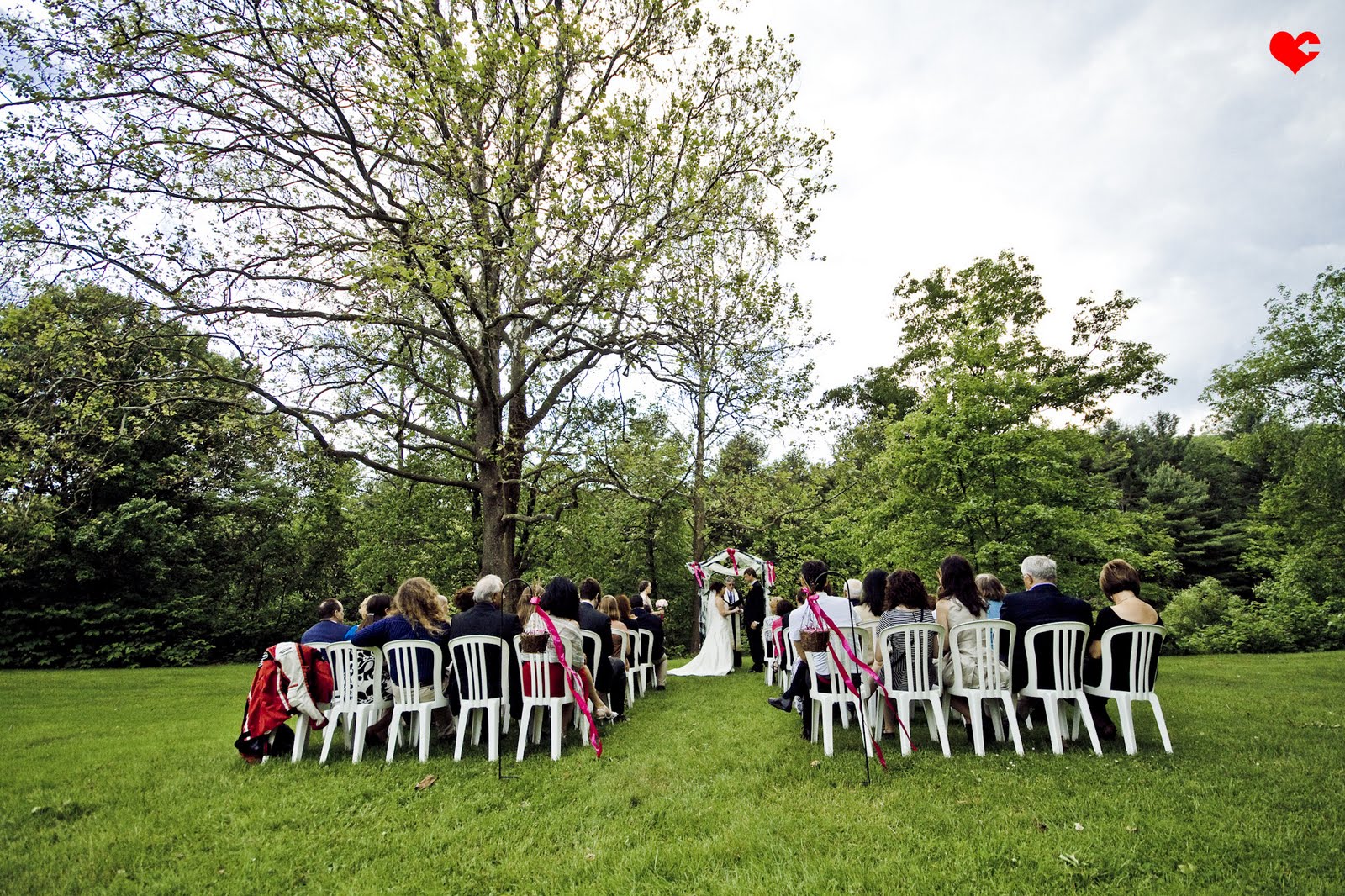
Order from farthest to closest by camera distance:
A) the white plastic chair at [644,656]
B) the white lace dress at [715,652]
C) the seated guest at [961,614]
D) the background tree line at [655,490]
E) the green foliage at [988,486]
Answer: the white lace dress at [715,652] → the green foliage at [988,486] → the background tree line at [655,490] → the white plastic chair at [644,656] → the seated guest at [961,614]

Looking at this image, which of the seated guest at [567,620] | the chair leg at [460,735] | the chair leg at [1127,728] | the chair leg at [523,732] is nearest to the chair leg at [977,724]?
the chair leg at [1127,728]

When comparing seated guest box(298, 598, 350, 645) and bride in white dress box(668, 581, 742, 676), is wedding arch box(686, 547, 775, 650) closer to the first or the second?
bride in white dress box(668, 581, 742, 676)

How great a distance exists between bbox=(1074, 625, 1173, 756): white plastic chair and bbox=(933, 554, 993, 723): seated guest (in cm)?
91

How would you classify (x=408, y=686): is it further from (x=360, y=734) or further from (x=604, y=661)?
(x=604, y=661)

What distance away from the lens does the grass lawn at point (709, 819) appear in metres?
3.04

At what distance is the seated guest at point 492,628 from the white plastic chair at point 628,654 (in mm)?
1862

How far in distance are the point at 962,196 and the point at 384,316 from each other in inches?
355

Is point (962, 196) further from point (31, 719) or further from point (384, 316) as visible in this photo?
point (31, 719)

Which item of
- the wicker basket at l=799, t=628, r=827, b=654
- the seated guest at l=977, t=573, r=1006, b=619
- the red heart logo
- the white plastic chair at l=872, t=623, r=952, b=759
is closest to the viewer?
the red heart logo

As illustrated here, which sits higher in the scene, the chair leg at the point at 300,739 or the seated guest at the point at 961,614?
the seated guest at the point at 961,614

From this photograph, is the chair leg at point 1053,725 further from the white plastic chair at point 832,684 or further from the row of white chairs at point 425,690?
the row of white chairs at point 425,690

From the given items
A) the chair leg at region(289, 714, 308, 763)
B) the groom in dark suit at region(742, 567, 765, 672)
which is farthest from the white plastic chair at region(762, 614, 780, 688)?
the chair leg at region(289, 714, 308, 763)

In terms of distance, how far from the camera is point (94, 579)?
64.1ft

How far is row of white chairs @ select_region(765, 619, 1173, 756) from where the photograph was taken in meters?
4.96
